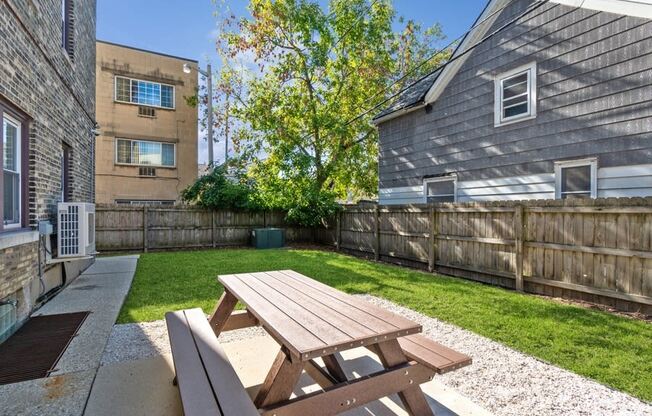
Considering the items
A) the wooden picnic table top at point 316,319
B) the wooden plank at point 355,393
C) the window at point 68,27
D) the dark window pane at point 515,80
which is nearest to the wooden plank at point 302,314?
the wooden picnic table top at point 316,319

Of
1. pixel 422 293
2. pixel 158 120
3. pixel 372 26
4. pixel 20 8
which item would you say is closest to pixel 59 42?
pixel 20 8

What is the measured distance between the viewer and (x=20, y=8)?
4.23m

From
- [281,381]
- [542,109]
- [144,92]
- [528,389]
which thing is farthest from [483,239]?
[144,92]

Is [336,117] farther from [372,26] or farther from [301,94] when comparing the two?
[372,26]

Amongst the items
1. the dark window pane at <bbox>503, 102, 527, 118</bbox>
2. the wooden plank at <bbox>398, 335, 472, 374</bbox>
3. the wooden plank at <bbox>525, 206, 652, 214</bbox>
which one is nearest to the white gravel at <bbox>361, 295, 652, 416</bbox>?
the wooden plank at <bbox>398, 335, 472, 374</bbox>

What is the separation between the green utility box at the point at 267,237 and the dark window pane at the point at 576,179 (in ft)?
29.6

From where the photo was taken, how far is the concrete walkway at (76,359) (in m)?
2.51

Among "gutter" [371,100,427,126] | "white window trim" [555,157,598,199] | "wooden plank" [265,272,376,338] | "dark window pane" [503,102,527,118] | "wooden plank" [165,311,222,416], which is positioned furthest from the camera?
"gutter" [371,100,427,126]

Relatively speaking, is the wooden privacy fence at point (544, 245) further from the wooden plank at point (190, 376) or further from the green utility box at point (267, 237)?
the wooden plank at point (190, 376)

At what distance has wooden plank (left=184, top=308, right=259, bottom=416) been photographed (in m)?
1.62

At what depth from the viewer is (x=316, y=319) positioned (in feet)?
7.03

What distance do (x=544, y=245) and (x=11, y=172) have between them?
7964mm

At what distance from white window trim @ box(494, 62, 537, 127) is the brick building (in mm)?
8654

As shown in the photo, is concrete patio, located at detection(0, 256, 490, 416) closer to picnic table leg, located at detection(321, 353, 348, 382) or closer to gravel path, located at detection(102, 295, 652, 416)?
gravel path, located at detection(102, 295, 652, 416)
